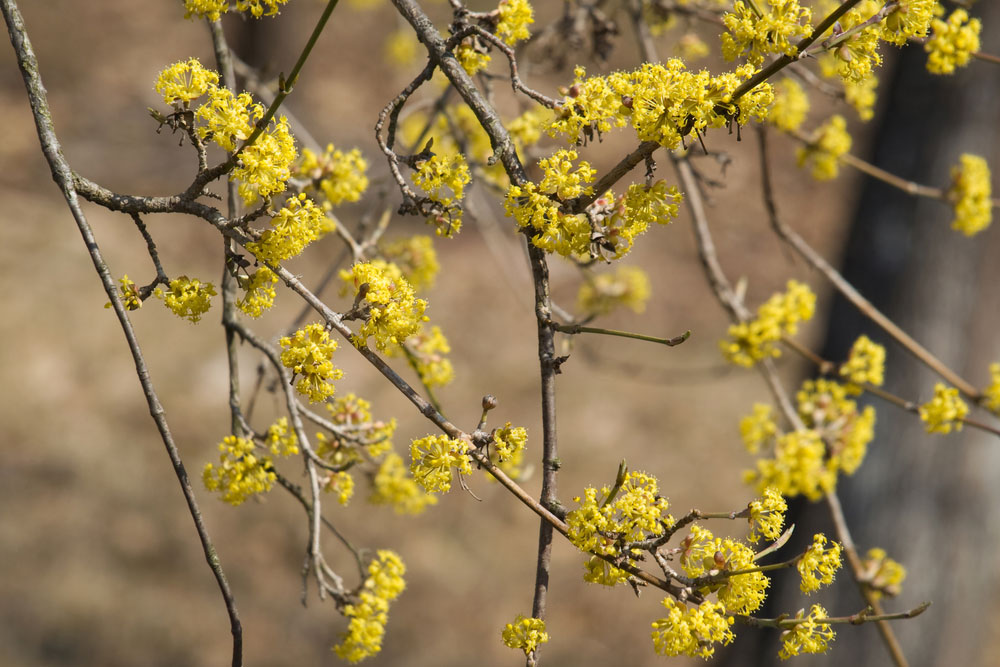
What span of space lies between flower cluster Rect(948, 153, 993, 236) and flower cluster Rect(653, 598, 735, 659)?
5.59 ft

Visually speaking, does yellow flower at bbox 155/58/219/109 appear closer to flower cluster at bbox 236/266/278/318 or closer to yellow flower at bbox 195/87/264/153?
yellow flower at bbox 195/87/264/153

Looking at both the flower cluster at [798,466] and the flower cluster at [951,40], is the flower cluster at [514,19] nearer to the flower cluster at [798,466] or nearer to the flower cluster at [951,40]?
the flower cluster at [951,40]

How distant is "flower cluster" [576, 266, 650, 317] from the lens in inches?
106

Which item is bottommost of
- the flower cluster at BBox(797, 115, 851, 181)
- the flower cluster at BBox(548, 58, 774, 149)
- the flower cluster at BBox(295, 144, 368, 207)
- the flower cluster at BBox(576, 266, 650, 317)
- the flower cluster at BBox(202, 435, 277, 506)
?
the flower cluster at BBox(202, 435, 277, 506)

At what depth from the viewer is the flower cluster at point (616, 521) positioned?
1101 millimetres

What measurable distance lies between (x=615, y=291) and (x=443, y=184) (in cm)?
147

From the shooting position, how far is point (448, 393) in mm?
6113

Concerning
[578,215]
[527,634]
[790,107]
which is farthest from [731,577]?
[790,107]

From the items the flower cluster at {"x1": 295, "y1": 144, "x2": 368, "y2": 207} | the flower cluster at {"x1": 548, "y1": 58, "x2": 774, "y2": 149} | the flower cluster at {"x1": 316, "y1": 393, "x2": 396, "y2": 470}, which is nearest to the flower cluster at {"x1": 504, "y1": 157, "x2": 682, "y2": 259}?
the flower cluster at {"x1": 548, "y1": 58, "x2": 774, "y2": 149}

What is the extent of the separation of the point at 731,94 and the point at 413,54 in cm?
300

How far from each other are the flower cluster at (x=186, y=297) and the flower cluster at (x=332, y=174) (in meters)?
0.59

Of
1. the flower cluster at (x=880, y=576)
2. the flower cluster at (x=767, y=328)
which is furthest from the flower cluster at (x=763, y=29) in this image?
the flower cluster at (x=880, y=576)

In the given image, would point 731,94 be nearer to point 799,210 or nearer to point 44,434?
point 44,434

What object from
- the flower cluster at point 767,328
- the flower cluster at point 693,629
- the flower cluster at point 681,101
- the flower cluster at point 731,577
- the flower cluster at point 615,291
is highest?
the flower cluster at point 615,291
